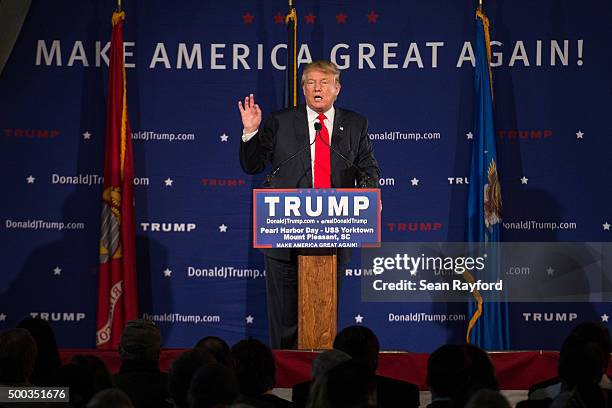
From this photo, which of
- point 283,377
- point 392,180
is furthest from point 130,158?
point 283,377

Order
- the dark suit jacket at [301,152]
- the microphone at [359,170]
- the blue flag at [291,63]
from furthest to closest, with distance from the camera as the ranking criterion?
the blue flag at [291,63]
the dark suit jacket at [301,152]
the microphone at [359,170]

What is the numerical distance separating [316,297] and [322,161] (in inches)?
32.9

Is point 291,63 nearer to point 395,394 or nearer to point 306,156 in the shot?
point 306,156

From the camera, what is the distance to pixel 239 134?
7.95 m

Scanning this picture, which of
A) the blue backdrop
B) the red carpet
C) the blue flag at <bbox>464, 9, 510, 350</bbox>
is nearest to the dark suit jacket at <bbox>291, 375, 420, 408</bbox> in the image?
the red carpet

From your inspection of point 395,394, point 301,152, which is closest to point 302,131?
point 301,152

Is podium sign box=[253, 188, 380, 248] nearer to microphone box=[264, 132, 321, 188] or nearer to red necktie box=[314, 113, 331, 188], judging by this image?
microphone box=[264, 132, 321, 188]

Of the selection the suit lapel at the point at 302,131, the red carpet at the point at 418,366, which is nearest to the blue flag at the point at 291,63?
the suit lapel at the point at 302,131

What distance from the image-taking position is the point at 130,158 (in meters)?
7.67

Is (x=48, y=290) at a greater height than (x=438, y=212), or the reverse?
(x=438, y=212)

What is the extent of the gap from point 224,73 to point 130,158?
99 cm

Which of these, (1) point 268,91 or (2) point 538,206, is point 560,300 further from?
(1) point 268,91

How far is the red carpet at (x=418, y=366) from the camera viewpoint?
18.3 feet

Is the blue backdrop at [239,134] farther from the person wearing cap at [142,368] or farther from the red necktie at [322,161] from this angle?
the person wearing cap at [142,368]
